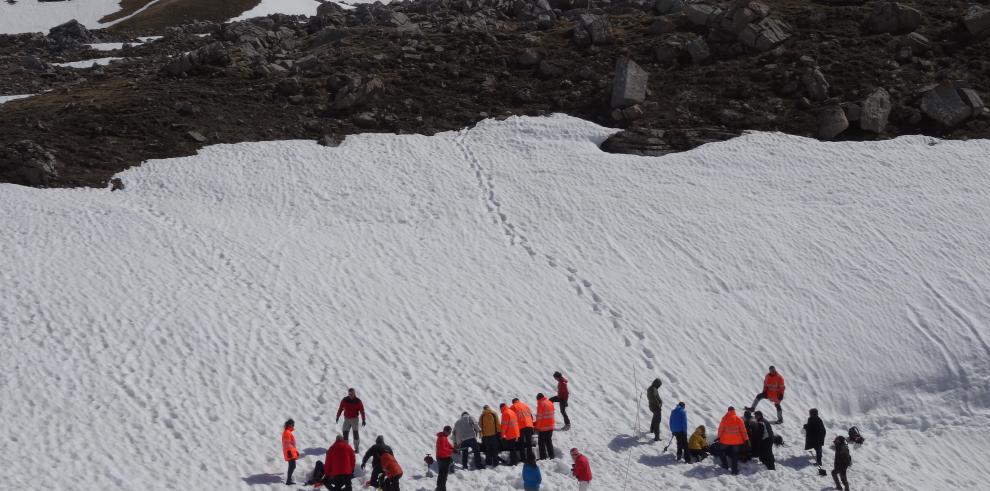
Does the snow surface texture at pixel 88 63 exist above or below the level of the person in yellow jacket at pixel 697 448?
above

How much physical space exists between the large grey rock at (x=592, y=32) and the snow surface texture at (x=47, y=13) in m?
50.6

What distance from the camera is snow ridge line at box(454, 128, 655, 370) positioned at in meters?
22.9

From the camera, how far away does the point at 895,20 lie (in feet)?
137

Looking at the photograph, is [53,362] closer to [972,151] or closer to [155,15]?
[972,151]

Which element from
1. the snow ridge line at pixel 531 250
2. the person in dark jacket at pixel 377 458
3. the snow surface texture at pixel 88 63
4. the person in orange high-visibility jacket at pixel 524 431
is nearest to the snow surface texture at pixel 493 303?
the snow ridge line at pixel 531 250

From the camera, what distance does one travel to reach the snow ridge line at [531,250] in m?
22.9

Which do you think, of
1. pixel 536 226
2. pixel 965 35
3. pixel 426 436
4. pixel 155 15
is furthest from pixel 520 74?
pixel 155 15

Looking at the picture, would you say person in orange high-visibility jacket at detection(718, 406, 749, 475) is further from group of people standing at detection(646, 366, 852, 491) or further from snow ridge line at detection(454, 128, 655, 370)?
snow ridge line at detection(454, 128, 655, 370)

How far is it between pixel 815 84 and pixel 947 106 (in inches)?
221

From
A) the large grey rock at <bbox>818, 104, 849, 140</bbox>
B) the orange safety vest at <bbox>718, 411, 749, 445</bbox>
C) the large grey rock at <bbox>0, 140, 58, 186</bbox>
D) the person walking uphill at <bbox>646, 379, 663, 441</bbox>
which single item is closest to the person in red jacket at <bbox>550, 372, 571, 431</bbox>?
the person walking uphill at <bbox>646, 379, 663, 441</bbox>

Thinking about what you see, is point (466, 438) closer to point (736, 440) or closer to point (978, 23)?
point (736, 440)

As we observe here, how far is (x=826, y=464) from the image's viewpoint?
17.3m

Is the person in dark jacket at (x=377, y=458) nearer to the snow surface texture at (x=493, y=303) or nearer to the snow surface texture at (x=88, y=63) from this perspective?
the snow surface texture at (x=493, y=303)

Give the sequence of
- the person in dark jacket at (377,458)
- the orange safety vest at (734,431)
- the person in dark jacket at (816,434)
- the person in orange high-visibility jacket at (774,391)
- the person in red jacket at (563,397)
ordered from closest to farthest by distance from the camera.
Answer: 1. the person in dark jacket at (377,458)
2. the orange safety vest at (734,431)
3. the person in dark jacket at (816,434)
4. the person in red jacket at (563,397)
5. the person in orange high-visibility jacket at (774,391)
